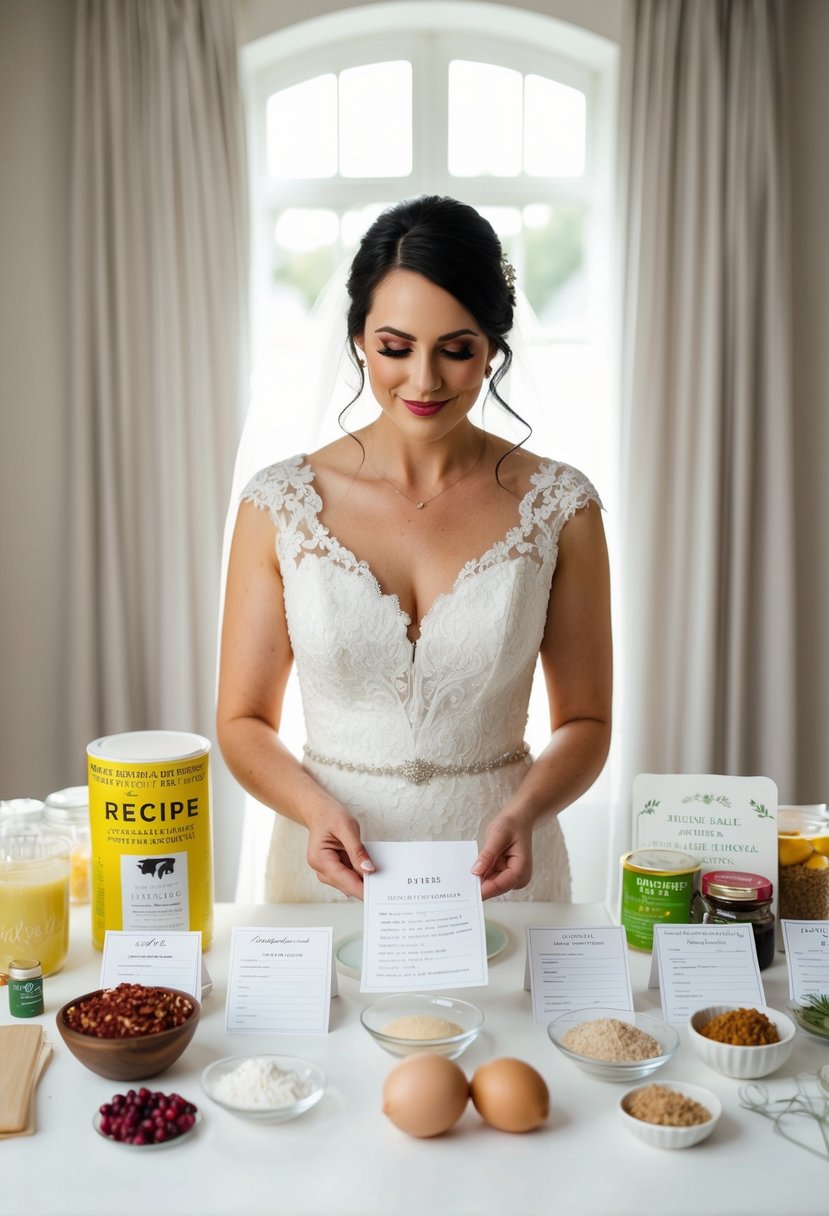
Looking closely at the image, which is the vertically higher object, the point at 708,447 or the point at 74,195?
the point at 74,195

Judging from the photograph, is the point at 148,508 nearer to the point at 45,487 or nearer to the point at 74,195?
the point at 45,487

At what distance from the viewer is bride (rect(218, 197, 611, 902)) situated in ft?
6.21

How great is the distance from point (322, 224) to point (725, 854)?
10.0ft

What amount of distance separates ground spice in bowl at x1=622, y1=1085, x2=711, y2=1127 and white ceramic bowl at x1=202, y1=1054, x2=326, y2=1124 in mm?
325

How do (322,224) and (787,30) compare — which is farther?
(322,224)

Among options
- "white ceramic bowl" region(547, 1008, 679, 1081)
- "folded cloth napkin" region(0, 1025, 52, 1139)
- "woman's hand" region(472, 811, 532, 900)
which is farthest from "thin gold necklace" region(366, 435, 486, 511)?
"folded cloth napkin" region(0, 1025, 52, 1139)

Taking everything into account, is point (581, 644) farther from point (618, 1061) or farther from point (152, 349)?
point (152, 349)

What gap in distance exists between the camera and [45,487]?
3.78 m

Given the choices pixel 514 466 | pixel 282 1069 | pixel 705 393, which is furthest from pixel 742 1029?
pixel 705 393

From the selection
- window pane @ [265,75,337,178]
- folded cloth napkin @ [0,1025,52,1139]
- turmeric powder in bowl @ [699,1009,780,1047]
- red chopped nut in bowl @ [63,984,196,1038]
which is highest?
window pane @ [265,75,337,178]

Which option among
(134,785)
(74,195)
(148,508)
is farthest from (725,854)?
(74,195)

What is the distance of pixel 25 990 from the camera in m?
1.41

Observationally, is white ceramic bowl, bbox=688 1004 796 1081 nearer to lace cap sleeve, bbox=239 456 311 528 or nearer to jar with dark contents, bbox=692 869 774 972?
jar with dark contents, bbox=692 869 774 972

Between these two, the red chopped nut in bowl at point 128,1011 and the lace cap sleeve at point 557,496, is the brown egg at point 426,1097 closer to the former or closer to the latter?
the red chopped nut in bowl at point 128,1011
